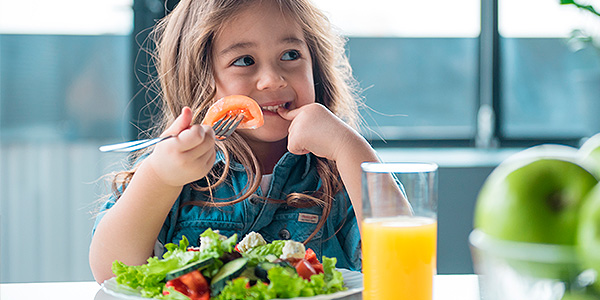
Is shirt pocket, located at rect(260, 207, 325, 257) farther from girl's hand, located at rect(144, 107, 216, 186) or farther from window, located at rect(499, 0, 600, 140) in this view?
window, located at rect(499, 0, 600, 140)

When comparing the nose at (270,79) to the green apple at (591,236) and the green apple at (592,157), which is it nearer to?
the green apple at (592,157)

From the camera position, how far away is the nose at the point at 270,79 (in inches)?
54.9

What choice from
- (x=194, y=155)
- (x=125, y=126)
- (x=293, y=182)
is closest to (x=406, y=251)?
(x=194, y=155)

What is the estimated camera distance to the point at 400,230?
0.80 metres

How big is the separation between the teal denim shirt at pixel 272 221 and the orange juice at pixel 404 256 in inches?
25.1

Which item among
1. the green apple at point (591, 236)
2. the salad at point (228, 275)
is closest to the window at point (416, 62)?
the salad at point (228, 275)

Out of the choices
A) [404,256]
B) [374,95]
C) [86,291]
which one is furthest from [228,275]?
[374,95]

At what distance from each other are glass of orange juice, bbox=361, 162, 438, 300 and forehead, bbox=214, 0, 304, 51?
730 millimetres

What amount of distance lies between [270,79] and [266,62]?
0.22ft

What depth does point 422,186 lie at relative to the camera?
78 centimetres

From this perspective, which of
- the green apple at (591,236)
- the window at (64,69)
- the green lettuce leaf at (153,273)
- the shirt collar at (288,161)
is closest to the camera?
the green apple at (591,236)

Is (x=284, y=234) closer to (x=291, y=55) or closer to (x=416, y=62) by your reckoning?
(x=291, y=55)

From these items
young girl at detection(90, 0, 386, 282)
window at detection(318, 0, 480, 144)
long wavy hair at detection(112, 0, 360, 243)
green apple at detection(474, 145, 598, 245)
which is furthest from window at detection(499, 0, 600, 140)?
green apple at detection(474, 145, 598, 245)

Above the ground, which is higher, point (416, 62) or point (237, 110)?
point (416, 62)
